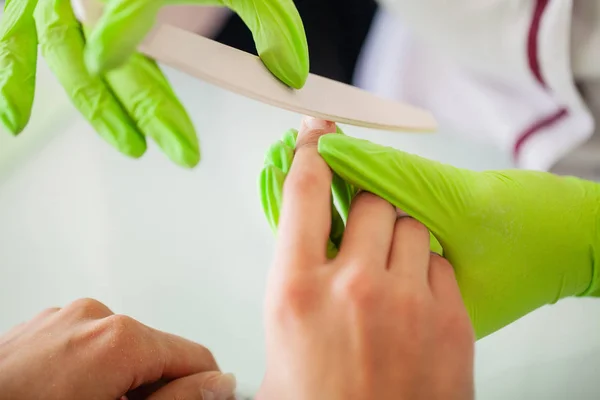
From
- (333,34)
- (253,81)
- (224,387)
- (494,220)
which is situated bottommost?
(224,387)

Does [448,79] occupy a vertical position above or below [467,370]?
above

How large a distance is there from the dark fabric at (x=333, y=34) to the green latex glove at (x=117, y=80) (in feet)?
1.53

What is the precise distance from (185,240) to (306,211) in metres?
0.42

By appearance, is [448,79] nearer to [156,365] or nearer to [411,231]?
[411,231]

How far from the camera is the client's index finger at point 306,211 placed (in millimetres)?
373

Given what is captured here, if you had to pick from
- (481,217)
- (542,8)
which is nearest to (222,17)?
(542,8)

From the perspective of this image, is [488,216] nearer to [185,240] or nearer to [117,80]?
[117,80]

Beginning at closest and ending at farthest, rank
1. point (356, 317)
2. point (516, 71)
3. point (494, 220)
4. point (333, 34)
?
point (356, 317), point (494, 220), point (516, 71), point (333, 34)

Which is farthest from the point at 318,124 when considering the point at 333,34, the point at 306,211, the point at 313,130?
the point at 333,34

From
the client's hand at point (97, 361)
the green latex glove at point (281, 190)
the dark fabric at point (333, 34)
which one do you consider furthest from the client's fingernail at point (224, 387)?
the dark fabric at point (333, 34)

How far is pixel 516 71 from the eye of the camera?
0.65 metres

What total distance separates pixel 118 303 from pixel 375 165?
0.46m

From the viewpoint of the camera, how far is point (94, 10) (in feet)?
1.19

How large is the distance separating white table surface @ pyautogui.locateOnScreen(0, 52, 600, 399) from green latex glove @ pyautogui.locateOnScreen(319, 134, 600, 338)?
0.11 m
